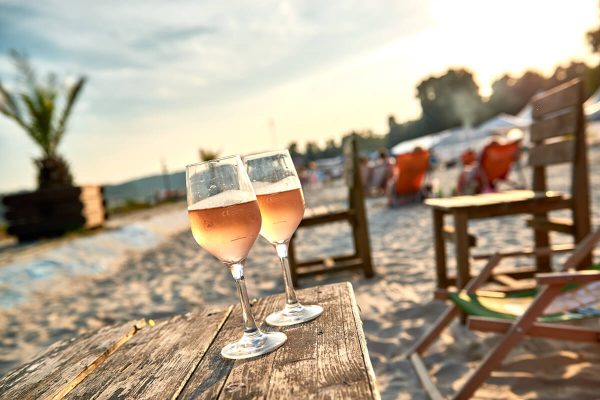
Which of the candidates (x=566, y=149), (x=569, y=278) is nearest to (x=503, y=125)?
(x=566, y=149)

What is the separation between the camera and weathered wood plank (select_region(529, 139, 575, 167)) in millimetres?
3153

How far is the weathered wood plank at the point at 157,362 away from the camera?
2.71 feet

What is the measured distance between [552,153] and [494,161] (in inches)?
255

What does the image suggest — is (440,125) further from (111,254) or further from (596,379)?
(596,379)

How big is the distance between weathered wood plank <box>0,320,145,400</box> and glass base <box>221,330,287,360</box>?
0.29 m

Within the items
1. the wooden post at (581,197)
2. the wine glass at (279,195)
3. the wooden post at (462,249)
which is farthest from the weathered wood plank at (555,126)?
the wine glass at (279,195)

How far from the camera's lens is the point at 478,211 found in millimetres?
3070

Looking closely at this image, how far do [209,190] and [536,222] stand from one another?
3.17 m

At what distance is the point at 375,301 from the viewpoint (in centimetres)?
382

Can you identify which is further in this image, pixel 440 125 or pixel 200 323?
pixel 440 125

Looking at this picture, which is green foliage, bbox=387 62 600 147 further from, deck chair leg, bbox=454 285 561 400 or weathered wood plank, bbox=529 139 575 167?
deck chair leg, bbox=454 285 561 400

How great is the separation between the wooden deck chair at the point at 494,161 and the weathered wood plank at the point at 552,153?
233 inches

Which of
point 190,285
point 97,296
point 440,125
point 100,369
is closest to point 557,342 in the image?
point 100,369

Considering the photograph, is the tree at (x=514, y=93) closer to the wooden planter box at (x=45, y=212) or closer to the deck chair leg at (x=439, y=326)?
the wooden planter box at (x=45, y=212)
